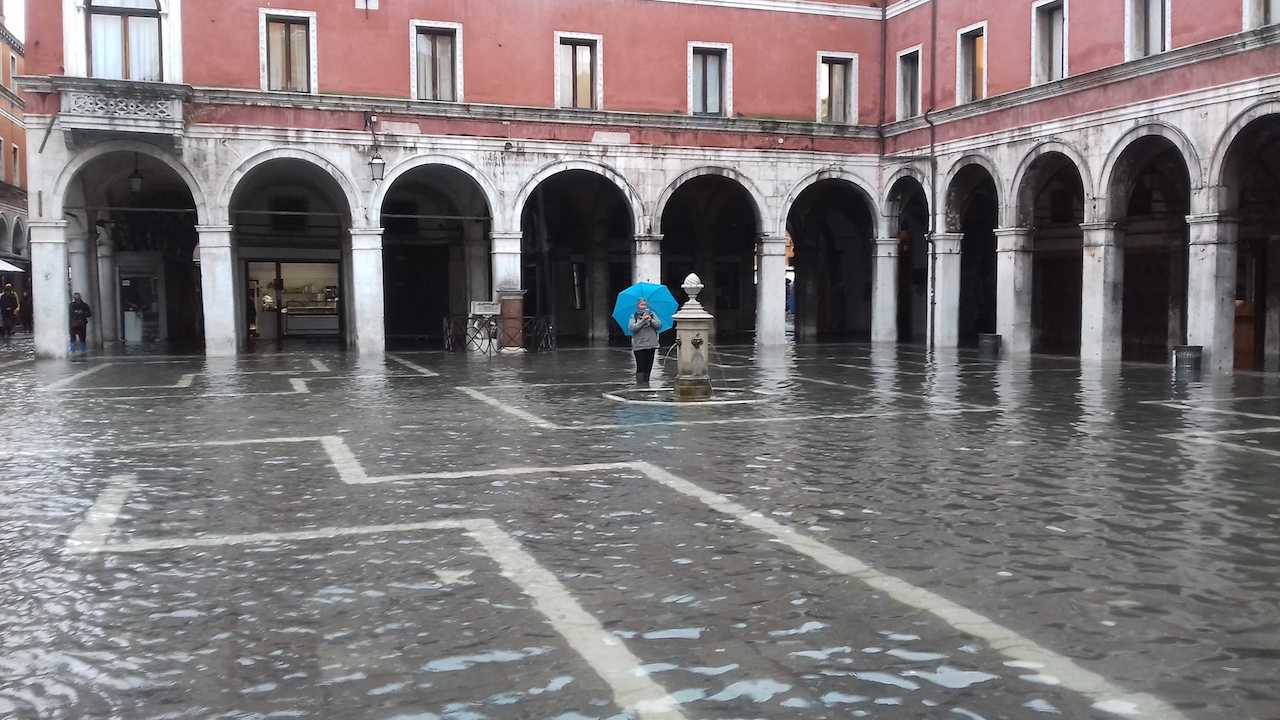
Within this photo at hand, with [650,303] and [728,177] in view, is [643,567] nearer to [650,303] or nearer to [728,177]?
[650,303]

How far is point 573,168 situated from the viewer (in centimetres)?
2389

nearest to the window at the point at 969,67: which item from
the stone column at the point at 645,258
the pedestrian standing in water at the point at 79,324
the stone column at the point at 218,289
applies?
the stone column at the point at 645,258

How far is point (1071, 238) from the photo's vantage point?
81.5 feet

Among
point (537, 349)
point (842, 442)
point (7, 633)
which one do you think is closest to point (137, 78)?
point (537, 349)

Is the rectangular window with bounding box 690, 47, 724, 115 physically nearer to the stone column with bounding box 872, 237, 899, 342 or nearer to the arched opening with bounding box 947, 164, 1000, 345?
the stone column with bounding box 872, 237, 899, 342

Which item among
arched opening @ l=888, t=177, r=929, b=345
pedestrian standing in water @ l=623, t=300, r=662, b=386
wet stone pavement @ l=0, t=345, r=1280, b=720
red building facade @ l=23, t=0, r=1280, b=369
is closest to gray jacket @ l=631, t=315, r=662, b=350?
pedestrian standing in water @ l=623, t=300, r=662, b=386

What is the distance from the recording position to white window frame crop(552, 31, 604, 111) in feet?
77.6

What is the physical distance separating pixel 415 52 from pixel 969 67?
37.9 feet

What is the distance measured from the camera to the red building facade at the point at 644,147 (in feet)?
64.0

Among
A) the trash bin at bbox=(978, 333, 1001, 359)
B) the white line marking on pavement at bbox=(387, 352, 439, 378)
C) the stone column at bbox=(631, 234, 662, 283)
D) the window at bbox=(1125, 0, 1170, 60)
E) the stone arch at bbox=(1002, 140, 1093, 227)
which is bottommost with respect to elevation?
the white line marking on pavement at bbox=(387, 352, 439, 378)

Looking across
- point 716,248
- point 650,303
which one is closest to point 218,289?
point 650,303

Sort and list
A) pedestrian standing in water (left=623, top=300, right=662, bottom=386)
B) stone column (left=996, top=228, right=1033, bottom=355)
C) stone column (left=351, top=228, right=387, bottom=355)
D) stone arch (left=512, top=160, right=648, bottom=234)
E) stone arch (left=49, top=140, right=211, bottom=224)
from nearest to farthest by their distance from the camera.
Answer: pedestrian standing in water (left=623, top=300, right=662, bottom=386)
stone arch (left=49, top=140, right=211, bottom=224)
stone column (left=996, top=228, right=1033, bottom=355)
stone column (left=351, top=228, right=387, bottom=355)
stone arch (left=512, top=160, right=648, bottom=234)

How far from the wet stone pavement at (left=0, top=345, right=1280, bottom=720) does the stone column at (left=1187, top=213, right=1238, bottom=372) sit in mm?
7379

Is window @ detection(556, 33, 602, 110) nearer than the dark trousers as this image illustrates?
No
